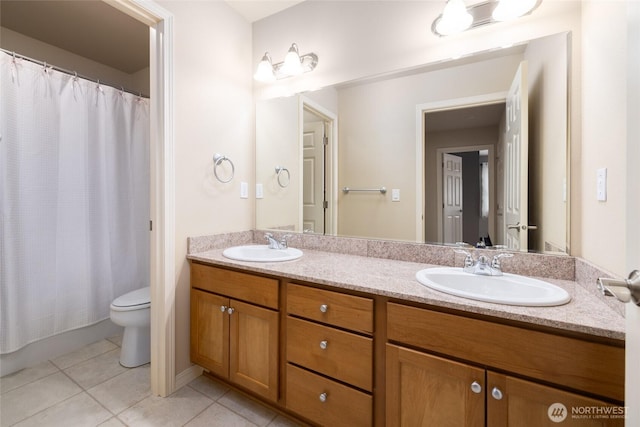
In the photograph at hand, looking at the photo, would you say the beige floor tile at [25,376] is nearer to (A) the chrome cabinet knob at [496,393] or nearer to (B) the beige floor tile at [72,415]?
(B) the beige floor tile at [72,415]

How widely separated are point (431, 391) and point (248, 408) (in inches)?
41.0

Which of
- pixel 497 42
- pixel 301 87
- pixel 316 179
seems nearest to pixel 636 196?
pixel 497 42

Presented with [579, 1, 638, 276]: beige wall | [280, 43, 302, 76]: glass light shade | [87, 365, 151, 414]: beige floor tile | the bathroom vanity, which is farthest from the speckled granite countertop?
[280, 43, 302, 76]: glass light shade

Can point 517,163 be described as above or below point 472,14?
below

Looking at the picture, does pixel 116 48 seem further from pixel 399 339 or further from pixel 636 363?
pixel 636 363

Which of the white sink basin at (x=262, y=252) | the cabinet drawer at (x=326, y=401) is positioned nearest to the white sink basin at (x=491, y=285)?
the cabinet drawer at (x=326, y=401)

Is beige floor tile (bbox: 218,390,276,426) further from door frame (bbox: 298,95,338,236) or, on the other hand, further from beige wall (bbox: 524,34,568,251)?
beige wall (bbox: 524,34,568,251)

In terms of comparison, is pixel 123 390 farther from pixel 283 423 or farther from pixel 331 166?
pixel 331 166

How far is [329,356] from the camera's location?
3.79 ft

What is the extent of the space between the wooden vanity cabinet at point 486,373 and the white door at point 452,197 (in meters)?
0.63

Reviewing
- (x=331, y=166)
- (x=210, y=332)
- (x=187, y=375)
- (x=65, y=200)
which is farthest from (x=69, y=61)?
(x=187, y=375)

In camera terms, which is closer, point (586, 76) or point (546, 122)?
point (586, 76)

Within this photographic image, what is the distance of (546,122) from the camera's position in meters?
1.24

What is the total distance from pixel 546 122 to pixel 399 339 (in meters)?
1.17
